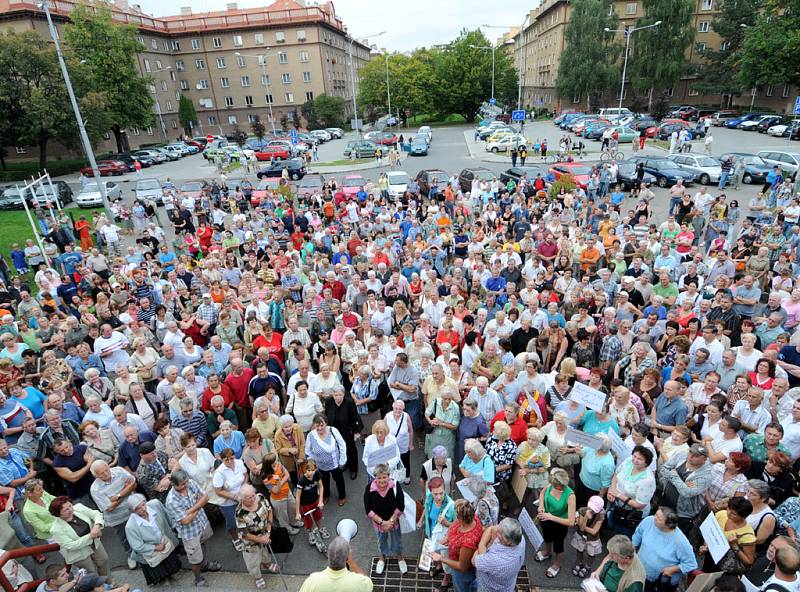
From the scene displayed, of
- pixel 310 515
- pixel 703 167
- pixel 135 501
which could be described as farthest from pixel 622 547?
pixel 703 167

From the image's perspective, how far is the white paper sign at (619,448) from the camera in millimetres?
5270

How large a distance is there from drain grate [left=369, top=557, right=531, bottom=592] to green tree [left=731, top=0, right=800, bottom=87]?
167ft

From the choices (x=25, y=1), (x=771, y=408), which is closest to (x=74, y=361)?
(x=771, y=408)

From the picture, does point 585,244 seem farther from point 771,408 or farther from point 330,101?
point 330,101

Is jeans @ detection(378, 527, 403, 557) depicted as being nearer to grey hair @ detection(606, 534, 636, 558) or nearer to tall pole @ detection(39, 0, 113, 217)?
grey hair @ detection(606, 534, 636, 558)

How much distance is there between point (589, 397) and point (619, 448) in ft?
2.09

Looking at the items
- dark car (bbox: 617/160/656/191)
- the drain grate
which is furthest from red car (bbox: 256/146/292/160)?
the drain grate

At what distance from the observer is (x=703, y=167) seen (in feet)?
75.2

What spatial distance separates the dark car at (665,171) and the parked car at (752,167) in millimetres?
1848

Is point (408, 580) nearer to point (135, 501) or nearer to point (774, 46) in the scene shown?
point (135, 501)

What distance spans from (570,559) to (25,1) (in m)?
58.8

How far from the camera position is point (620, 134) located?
37344mm

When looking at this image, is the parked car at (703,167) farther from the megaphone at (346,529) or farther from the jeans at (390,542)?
the megaphone at (346,529)

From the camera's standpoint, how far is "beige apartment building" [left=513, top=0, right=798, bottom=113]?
167 feet
